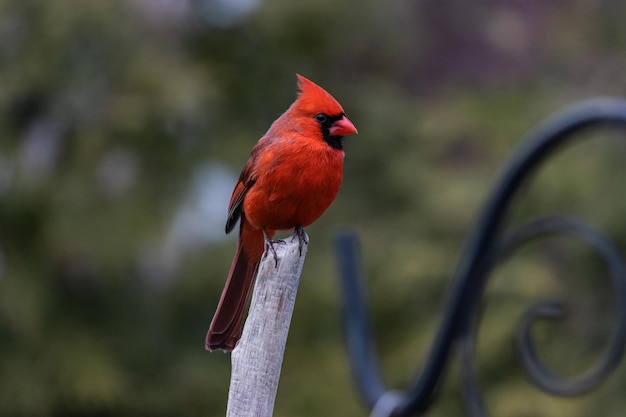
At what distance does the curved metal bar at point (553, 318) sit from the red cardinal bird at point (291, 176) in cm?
74

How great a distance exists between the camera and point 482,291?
266 centimetres

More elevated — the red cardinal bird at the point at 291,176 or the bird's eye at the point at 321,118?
the bird's eye at the point at 321,118

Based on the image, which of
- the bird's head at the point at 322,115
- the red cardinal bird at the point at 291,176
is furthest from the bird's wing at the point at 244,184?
the bird's head at the point at 322,115

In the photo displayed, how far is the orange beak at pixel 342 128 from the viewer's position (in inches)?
79.7

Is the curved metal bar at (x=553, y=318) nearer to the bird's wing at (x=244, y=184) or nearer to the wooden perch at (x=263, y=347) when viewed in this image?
the bird's wing at (x=244, y=184)

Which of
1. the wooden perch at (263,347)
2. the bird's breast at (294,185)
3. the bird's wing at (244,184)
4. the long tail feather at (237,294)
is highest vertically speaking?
the bird's wing at (244,184)

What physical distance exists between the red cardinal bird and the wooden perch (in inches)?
20.0

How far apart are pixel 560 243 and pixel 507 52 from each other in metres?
2.76

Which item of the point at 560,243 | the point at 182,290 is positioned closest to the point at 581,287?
the point at 560,243

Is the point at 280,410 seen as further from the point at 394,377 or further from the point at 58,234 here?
the point at 58,234

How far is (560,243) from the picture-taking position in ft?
14.0

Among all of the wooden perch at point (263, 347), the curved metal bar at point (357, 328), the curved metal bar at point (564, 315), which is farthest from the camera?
the curved metal bar at point (357, 328)

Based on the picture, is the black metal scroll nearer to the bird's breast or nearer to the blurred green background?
the bird's breast

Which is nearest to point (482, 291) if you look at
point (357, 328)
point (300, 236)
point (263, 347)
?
point (357, 328)
